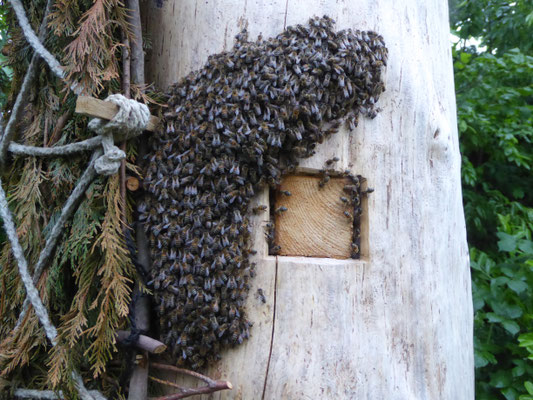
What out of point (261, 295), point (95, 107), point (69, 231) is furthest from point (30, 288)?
point (261, 295)

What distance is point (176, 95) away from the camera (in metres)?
2.68

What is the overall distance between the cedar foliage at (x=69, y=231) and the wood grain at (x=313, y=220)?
82 cm

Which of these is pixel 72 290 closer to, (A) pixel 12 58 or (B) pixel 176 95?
(B) pixel 176 95

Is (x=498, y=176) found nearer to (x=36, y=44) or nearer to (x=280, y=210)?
(x=280, y=210)

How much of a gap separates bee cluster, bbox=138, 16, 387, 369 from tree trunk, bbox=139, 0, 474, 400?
106 millimetres

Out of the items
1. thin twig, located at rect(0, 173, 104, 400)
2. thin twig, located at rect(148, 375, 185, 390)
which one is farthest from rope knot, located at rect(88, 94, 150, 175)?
thin twig, located at rect(148, 375, 185, 390)

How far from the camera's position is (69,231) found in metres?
2.60

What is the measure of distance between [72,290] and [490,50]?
5841 mm

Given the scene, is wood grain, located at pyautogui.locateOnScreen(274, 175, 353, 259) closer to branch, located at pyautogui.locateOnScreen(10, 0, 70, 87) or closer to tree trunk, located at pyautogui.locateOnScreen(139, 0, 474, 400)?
tree trunk, located at pyautogui.locateOnScreen(139, 0, 474, 400)

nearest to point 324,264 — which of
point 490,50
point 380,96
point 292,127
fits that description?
point 292,127

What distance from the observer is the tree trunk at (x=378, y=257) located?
95.3 inches

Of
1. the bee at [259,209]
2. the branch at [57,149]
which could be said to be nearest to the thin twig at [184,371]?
the bee at [259,209]

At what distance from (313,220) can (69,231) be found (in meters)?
1.28

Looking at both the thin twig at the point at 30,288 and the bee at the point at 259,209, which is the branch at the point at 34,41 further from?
the bee at the point at 259,209
